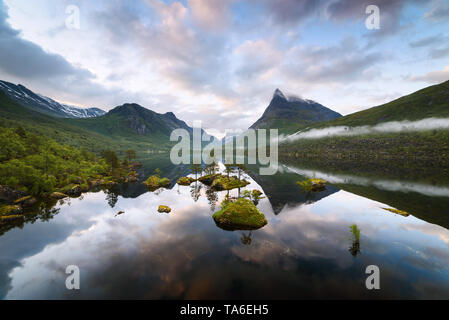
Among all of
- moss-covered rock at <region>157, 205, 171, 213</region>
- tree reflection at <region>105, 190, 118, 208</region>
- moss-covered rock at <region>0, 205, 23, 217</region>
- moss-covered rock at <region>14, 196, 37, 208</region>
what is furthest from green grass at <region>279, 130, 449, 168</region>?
moss-covered rock at <region>14, 196, 37, 208</region>

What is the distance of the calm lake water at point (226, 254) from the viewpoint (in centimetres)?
1129

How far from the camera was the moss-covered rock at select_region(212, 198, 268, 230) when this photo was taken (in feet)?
68.7

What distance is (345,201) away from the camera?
31484 millimetres

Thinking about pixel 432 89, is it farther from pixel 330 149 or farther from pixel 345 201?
pixel 345 201

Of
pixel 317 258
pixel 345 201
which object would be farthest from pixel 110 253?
pixel 345 201

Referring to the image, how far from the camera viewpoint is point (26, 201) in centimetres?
2942

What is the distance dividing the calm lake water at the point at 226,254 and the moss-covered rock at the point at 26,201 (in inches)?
214

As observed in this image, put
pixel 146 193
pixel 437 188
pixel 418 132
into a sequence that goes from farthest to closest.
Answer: pixel 418 132
pixel 146 193
pixel 437 188

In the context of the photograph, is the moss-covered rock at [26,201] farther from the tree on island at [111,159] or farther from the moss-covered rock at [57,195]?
the tree on island at [111,159]

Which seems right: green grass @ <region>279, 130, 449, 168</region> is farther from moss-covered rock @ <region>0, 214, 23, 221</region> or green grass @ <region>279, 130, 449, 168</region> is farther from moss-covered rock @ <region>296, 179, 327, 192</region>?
moss-covered rock @ <region>0, 214, 23, 221</region>

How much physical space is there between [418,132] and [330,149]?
64.1m

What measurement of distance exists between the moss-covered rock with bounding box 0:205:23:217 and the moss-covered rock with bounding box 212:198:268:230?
30.5 m

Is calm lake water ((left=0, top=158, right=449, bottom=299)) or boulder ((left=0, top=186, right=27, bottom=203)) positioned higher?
boulder ((left=0, top=186, right=27, bottom=203))

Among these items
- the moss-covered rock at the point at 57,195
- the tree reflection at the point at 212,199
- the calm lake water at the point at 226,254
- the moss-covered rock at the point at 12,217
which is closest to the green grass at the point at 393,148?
the calm lake water at the point at 226,254
